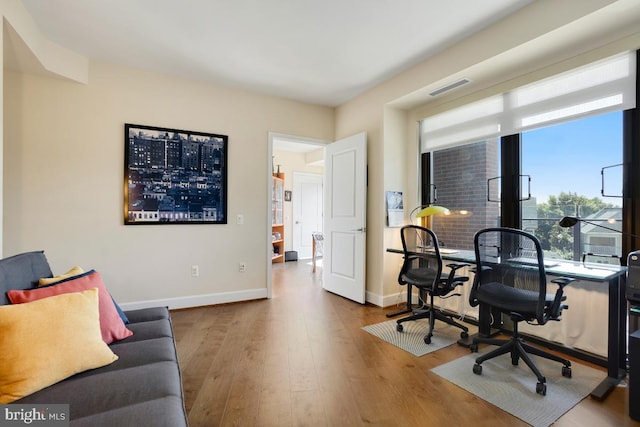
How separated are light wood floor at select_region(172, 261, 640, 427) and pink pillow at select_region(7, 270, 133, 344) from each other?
22.9 inches

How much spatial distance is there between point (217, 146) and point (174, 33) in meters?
1.27

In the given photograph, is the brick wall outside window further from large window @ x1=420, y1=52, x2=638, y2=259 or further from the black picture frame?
the black picture frame

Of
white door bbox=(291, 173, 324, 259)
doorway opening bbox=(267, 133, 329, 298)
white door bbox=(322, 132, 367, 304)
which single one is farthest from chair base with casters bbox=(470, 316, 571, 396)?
white door bbox=(291, 173, 324, 259)

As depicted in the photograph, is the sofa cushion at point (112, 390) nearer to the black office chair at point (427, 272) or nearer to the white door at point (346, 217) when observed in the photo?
the black office chair at point (427, 272)

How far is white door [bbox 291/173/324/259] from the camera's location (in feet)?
24.0

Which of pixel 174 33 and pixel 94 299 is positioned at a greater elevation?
pixel 174 33

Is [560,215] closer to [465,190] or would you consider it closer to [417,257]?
[465,190]

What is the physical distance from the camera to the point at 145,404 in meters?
1.12

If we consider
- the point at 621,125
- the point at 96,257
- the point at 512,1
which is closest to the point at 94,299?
the point at 96,257

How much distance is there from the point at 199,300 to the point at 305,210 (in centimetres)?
416

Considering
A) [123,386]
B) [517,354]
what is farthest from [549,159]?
[123,386]

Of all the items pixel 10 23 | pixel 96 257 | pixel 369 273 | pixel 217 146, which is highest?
pixel 10 23

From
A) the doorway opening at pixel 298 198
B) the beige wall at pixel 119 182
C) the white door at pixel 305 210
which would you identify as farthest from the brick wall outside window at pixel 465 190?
the white door at pixel 305 210

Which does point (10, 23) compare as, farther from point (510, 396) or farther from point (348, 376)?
point (510, 396)
